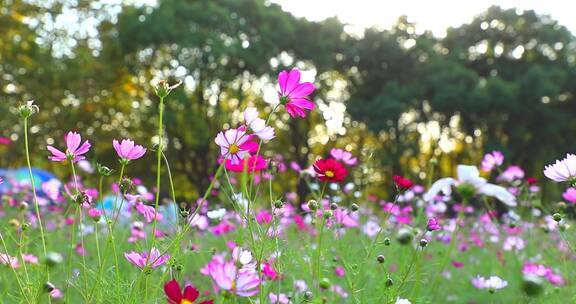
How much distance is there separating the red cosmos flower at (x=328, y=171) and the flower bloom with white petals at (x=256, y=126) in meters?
0.18

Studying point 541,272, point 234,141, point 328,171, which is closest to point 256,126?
point 234,141

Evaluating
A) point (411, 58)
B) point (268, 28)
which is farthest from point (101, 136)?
point (411, 58)

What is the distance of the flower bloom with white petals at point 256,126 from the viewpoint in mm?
1246

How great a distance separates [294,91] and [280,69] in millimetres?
13777

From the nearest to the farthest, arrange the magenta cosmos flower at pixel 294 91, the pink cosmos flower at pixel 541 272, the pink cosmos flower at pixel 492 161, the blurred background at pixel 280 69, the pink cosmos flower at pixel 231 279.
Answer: the pink cosmos flower at pixel 231 279 → the magenta cosmos flower at pixel 294 91 → the pink cosmos flower at pixel 541 272 → the pink cosmos flower at pixel 492 161 → the blurred background at pixel 280 69

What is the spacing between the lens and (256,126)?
4.15 feet

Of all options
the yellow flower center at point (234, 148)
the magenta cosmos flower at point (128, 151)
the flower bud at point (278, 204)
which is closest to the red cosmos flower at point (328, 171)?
the flower bud at point (278, 204)

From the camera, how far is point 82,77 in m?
13.8

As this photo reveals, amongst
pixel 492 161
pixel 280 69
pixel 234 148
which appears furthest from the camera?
pixel 280 69

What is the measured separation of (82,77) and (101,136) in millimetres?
1494

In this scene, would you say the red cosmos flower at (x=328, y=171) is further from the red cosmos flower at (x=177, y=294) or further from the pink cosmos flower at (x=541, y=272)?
the pink cosmos flower at (x=541, y=272)

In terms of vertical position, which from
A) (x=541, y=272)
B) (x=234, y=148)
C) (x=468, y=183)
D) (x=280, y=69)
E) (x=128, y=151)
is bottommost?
(x=128, y=151)

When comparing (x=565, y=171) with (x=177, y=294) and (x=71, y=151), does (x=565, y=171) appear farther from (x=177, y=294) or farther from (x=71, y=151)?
(x=71, y=151)

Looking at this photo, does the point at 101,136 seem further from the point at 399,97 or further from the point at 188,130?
the point at 399,97
